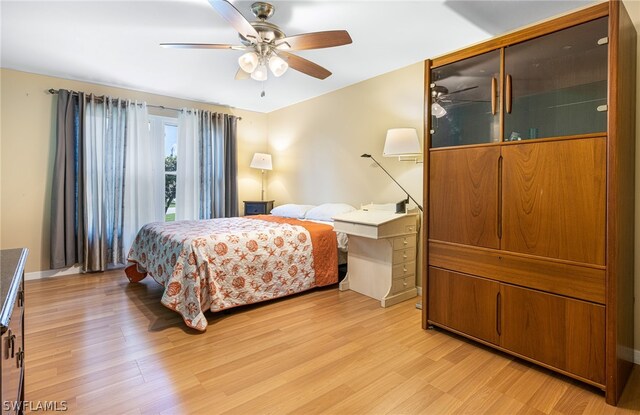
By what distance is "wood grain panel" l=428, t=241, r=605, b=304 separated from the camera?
1.76 m

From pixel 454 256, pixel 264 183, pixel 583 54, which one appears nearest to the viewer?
pixel 583 54

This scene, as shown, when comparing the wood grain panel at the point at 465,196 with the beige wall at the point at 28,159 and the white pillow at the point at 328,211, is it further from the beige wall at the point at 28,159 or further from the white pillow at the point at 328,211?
the beige wall at the point at 28,159

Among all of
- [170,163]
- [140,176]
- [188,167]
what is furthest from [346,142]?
[140,176]

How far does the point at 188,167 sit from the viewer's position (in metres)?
4.82

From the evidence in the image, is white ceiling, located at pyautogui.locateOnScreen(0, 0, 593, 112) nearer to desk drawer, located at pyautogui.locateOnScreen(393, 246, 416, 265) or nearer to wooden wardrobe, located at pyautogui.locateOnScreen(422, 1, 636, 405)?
wooden wardrobe, located at pyautogui.locateOnScreen(422, 1, 636, 405)

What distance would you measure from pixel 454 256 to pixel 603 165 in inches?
40.0

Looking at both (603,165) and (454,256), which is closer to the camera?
(603,165)

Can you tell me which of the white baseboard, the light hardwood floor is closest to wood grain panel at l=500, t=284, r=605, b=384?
the light hardwood floor

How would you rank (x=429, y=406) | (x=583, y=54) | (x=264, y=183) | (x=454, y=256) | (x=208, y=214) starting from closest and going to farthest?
(x=429, y=406), (x=583, y=54), (x=454, y=256), (x=208, y=214), (x=264, y=183)

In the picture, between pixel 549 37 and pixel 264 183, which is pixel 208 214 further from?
pixel 549 37

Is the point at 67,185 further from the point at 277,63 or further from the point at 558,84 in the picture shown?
the point at 558,84

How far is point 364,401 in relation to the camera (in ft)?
5.56

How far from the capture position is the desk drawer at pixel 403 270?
3.13m

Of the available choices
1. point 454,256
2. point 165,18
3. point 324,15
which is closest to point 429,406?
point 454,256
